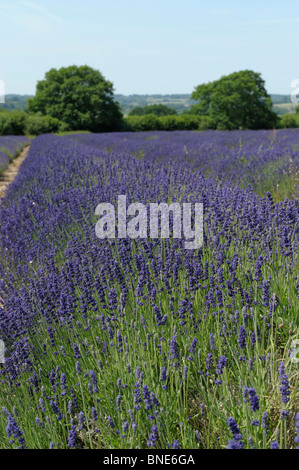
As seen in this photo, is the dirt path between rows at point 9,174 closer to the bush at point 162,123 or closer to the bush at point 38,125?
the bush at point 38,125

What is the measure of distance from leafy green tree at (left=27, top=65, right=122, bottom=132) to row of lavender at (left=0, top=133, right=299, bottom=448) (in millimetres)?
31531

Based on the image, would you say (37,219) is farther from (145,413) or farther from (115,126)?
(115,126)

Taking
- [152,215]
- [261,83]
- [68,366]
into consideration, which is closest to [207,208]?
[152,215]

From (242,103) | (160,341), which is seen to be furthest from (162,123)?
(160,341)

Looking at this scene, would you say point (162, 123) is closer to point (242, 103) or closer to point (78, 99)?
point (78, 99)

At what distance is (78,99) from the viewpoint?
113ft

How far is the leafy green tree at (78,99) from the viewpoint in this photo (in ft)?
111

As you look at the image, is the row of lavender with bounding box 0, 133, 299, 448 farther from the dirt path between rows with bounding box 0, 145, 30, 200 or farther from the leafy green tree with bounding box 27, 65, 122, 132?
the leafy green tree with bounding box 27, 65, 122, 132

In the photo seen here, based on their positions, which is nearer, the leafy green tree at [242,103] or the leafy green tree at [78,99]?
the leafy green tree at [78,99]

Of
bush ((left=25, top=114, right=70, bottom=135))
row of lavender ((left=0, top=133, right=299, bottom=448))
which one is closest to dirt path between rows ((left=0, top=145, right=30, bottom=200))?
row of lavender ((left=0, top=133, right=299, bottom=448))

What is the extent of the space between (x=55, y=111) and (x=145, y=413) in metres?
34.9

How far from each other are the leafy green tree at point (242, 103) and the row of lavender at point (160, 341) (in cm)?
3495

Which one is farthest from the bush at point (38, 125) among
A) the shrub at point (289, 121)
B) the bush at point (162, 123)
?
the shrub at point (289, 121)

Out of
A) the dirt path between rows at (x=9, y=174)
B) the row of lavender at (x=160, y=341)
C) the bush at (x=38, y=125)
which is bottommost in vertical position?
the row of lavender at (x=160, y=341)
